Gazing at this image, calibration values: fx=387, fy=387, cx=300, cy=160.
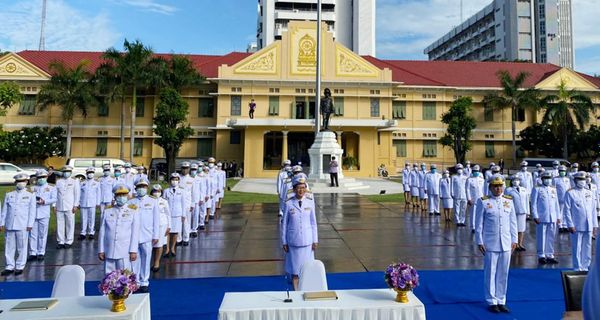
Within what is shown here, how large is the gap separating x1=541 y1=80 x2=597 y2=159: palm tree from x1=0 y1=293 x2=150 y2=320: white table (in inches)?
1488

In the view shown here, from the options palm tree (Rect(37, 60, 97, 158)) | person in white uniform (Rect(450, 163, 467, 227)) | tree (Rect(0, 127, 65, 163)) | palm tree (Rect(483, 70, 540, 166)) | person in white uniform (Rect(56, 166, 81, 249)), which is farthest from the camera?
palm tree (Rect(483, 70, 540, 166))

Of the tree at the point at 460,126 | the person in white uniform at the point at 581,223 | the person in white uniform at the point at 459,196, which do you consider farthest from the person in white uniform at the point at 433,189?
the tree at the point at 460,126

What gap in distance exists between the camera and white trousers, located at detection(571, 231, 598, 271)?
23.1 ft

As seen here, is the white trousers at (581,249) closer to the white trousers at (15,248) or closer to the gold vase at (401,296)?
the gold vase at (401,296)

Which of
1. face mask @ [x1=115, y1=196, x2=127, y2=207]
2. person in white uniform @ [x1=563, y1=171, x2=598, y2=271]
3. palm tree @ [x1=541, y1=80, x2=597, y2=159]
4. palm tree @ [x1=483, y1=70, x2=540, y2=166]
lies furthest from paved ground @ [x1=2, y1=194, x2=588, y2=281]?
palm tree @ [x1=483, y1=70, x2=540, y2=166]

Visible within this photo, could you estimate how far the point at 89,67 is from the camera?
1464 inches

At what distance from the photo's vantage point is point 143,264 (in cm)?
627

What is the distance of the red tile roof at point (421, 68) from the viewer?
38.2 metres

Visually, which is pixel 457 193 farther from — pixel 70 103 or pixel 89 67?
pixel 89 67

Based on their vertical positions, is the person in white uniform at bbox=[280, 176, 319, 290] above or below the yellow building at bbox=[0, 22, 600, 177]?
below

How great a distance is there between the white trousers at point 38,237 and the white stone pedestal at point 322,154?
16.0 meters

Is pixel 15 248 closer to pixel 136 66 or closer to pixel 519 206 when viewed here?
pixel 519 206

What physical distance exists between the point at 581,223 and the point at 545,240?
92 cm

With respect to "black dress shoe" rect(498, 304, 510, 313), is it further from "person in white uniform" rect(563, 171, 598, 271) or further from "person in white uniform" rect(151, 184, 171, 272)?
"person in white uniform" rect(151, 184, 171, 272)
